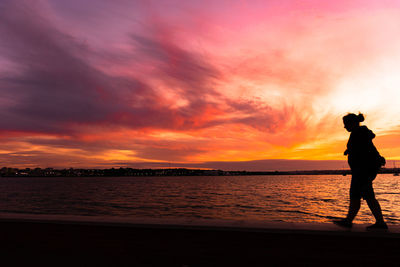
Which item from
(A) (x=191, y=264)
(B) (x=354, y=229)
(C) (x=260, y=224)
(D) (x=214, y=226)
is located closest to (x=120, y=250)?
(A) (x=191, y=264)

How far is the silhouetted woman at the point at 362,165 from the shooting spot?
218 inches

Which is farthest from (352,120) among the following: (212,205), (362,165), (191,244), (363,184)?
(212,205)

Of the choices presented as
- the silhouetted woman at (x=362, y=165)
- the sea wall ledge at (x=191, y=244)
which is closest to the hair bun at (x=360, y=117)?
the silhouetted woman at (x=362, y=165)

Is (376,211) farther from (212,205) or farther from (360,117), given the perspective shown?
(212,205)

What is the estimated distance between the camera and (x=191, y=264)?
11.0 feet

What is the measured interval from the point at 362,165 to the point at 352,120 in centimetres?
103

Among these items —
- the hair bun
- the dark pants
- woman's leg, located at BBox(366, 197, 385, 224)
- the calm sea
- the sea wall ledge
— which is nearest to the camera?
the sea wall ledge

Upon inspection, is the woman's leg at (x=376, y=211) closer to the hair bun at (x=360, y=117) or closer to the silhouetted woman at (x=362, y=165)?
the silhouetted woman at (x=362, y=165)

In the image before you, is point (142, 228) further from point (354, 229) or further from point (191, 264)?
point (354, 229)

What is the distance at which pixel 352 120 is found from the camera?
5906 mm

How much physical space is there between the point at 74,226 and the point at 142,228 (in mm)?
1569

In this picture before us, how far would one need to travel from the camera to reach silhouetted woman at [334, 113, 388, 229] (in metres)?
5.54

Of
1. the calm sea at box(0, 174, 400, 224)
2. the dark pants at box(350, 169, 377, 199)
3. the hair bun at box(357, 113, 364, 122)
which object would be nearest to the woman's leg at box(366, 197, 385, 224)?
the dark pants at box(350, 169, 377, 199)

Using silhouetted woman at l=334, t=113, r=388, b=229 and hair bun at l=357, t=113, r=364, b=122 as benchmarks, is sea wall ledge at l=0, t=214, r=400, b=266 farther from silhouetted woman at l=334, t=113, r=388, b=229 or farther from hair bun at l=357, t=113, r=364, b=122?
hair bun at l=357, t=113, r=364, b=122
